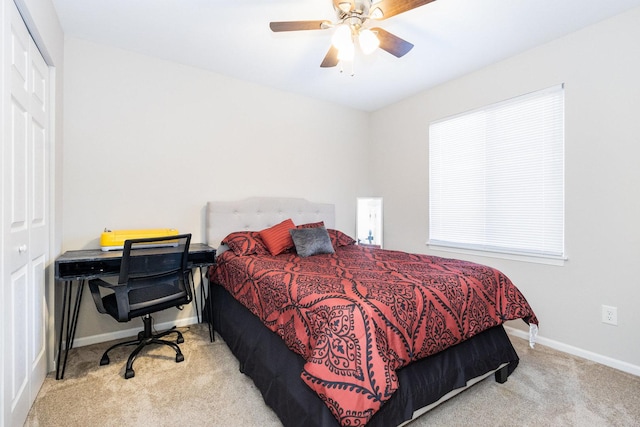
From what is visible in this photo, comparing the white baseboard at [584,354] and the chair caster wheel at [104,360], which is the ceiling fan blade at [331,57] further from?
the white baseboard at [584,354]

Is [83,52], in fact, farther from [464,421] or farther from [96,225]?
[464,421]

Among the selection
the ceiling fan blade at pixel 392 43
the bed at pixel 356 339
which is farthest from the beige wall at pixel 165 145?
the ceiling fan blade at pixel 392 43

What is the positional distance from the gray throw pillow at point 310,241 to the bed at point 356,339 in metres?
0.23

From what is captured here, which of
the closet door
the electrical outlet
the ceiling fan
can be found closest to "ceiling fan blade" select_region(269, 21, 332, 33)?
the ceiling fan

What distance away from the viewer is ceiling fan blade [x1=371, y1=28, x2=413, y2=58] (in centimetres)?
193

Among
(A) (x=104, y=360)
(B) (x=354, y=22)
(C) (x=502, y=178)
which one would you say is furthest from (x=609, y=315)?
(A) (x=104, y=360)

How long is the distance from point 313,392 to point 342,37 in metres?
1.95

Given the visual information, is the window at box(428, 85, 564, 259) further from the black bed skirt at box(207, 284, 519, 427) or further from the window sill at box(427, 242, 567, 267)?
the black bed skirt at box(207, 284, 519, 427)

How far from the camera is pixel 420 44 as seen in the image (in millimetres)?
2570

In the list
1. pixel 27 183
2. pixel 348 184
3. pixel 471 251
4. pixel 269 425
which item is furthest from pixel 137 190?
pixel 471 251

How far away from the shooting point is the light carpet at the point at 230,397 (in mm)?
1631

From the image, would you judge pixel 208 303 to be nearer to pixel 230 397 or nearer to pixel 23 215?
pixel 230 397

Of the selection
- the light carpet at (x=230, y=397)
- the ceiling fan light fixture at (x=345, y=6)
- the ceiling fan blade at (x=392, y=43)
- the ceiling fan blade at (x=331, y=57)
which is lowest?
the light carpet at (x=230, y=397)

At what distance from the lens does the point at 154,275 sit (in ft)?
6.93
